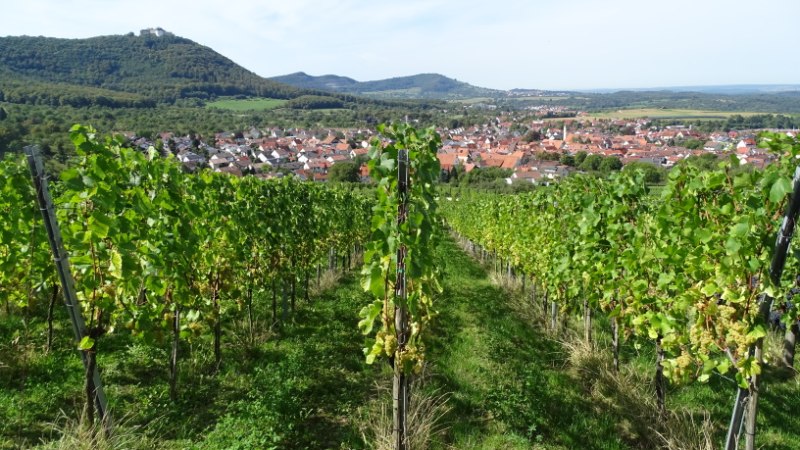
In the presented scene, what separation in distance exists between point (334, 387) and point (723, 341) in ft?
15.7

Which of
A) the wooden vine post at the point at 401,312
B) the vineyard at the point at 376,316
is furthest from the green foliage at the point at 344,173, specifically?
the wooden vine post at the point at 401,312

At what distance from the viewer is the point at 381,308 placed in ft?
12.6

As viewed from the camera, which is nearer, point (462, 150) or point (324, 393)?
point (324, 393)

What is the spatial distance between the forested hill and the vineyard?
11873 centimetres

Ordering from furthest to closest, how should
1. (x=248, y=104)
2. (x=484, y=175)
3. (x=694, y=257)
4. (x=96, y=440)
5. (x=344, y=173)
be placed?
(x=248, y=104) < (x=484, y=175) < (x=344, y=173) < (x=96, y=440) < (x=694, y=257)

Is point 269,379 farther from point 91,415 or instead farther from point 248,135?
point 248,135

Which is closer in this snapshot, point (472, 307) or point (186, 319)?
point (186, 319)

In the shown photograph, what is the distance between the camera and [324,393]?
6.26 meters

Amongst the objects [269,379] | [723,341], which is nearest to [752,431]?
[723,341]

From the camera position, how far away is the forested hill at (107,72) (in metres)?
121

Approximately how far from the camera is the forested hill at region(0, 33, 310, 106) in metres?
121

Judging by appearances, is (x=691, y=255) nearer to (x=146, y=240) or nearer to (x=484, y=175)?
(x=146, y=240)

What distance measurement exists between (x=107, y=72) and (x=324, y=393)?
20193cm

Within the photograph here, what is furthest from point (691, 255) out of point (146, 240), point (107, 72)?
point (107, 72)
